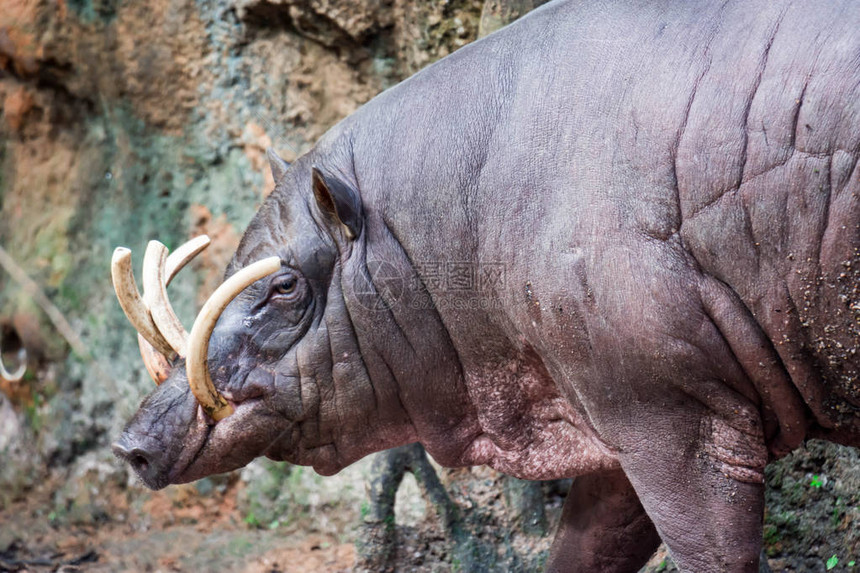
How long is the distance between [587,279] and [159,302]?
1388 mm

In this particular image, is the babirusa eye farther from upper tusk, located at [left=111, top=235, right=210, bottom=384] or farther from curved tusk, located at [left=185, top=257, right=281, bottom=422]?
upper tusk, located at [left=111, top=235, right=210, bottom=384]

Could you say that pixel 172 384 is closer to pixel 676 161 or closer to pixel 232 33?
pixel 676 161

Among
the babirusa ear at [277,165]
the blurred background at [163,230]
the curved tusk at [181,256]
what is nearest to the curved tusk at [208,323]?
the curved tusk at [181,256]

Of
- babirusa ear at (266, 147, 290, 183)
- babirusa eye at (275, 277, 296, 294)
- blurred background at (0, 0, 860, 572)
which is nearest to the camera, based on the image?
babirusa eye at (275, 277, 296, 294)

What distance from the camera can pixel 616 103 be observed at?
2773mm

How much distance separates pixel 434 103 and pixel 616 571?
1.79 meters

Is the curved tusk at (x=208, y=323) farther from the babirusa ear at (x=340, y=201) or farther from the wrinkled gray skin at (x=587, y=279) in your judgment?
the babirusa ear at (x=340, y=201)

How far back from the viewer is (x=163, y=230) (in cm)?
585

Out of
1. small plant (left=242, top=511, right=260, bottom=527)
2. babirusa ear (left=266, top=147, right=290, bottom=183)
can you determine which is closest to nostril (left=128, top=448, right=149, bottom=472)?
babirusa ear (left=266, top=147, right=290, bottom=183)

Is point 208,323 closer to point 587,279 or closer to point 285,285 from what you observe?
point 285,285

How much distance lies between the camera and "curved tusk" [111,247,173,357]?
310 centimetres

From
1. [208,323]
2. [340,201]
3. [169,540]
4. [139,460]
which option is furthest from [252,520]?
[340,201]

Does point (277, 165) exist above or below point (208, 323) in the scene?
above

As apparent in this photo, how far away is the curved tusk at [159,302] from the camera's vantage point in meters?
3.19
